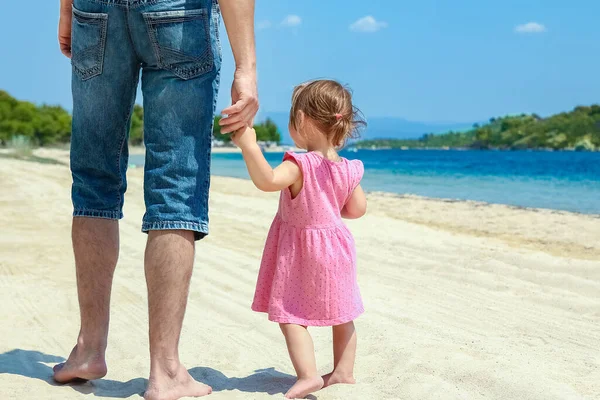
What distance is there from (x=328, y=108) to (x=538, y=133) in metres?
109

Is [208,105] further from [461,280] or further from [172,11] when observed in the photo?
[461,280]

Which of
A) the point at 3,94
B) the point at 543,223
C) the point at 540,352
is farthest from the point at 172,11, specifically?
the point at 3,94

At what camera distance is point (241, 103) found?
7.34ft

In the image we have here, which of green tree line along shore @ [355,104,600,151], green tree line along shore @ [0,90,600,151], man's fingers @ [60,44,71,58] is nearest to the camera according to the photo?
man's fingers @ [60,44,71,58]

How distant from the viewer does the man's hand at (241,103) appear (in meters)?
2.22

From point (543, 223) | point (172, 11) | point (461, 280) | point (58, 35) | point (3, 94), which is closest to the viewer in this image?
point (172, 11)

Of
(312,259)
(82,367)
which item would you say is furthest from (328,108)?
(82,367)

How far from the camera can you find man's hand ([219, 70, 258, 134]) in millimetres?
2223

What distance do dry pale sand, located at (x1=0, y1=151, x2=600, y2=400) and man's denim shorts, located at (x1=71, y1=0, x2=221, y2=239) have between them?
29.1 inches

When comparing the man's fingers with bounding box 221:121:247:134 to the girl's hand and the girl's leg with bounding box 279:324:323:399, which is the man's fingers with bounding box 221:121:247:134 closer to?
the girl's hand

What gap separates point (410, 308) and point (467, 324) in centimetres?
41

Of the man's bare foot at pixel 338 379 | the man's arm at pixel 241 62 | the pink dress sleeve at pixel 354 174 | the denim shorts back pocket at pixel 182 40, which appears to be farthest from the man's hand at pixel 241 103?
the man's bare foot at pixel 338 379

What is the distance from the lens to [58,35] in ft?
8.75

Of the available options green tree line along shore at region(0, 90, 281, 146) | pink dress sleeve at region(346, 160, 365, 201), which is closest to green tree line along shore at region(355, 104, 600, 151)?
green tree line along shore at region(0, 90, 281, 146)
